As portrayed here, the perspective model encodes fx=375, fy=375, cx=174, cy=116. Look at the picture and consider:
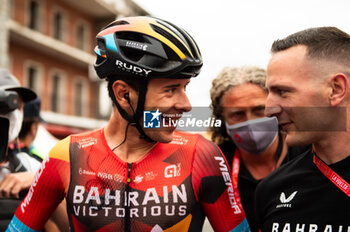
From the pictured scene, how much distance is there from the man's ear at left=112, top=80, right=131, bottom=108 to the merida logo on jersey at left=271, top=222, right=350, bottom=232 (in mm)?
1192

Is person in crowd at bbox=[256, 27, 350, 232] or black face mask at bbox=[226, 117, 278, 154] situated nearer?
person in crowd at bbox=[256, 27, 350, 232]

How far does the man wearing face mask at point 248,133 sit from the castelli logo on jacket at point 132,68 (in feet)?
3.04

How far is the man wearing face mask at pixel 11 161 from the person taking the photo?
272 centimetres

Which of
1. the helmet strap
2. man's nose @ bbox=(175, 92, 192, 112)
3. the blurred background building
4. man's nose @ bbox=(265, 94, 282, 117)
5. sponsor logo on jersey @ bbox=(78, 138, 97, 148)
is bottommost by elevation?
the blurred background building

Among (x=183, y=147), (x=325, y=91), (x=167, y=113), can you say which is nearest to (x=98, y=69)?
(x=167, y=113)

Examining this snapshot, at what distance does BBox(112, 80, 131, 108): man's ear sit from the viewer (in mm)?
2434

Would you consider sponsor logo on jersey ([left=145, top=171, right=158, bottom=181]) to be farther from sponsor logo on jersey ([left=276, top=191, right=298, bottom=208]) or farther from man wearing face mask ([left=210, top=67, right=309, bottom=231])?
man wearing face mask ([left=210, top=67, right=309, bottom=231])

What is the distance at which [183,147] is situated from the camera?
246 centimetres

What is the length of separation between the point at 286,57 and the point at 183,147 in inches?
33.6

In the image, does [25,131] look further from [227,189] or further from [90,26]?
[90,26]

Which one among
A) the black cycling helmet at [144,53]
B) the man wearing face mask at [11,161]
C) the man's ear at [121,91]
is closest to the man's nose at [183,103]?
the black cycling helmet at [144,53]

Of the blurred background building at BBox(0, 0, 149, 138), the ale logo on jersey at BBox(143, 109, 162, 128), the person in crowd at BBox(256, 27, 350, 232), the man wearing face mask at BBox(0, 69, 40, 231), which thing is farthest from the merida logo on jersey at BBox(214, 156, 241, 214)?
the blurred background building at BBox(0, 0, 149, 138)

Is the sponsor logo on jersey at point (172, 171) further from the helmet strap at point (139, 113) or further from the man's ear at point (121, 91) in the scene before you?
the man's ear at point (121, 91)

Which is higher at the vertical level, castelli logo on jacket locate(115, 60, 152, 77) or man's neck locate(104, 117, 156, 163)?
castelli logo on jacket locate(115, 60, 152, 77)
